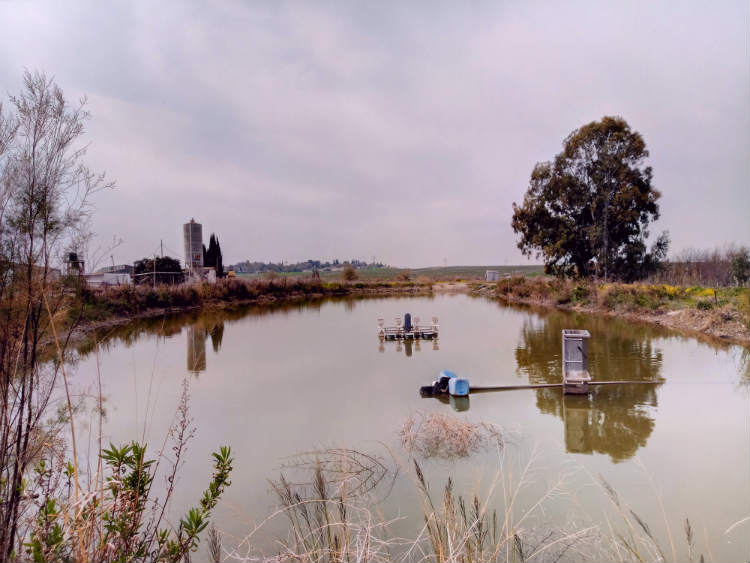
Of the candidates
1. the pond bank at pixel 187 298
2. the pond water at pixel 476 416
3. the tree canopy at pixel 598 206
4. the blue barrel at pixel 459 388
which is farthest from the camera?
the tree canopy at pixel 598 206

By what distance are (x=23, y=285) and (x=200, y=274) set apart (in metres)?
27.4

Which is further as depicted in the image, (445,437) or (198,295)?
(198,295)

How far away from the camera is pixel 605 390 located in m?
7.48

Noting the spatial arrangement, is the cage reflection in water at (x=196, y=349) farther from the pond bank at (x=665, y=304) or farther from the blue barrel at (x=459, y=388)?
the pond bank at (x=665, y=304)

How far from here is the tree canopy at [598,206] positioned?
2267 cm

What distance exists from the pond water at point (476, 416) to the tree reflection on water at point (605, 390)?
4cm

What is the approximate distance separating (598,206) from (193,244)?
24248 millimetres

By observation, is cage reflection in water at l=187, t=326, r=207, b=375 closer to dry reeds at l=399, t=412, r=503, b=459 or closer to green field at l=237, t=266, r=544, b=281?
dry reeds at l=399, t=412, r=503, b=459

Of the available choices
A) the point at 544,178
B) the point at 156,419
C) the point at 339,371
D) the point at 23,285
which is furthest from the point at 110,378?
the point at 544,178

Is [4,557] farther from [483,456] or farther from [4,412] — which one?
[483,456]

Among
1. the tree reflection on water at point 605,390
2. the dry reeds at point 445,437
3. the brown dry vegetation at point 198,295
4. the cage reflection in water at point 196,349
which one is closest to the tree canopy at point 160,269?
the brown dry vegetation at point 198,295

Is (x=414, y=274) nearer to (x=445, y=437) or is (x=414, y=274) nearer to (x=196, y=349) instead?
(x=196, y=349)

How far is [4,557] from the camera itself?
1932 mm

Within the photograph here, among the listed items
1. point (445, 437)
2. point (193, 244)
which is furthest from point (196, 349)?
point (193, 244)
